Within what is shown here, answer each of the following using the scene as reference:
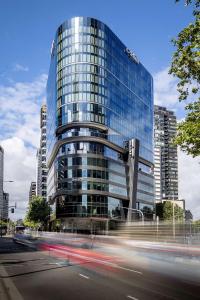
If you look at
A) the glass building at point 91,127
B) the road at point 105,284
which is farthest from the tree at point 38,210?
the road at point 105,284

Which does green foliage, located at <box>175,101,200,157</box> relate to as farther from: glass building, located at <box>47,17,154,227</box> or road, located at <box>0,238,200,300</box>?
glass building, located at <box>47,17,154,227</box>

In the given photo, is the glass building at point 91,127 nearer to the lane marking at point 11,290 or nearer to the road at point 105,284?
the road at point 105,284

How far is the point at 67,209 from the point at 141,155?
41.6 metres

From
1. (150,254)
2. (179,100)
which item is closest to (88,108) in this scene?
(150,254)

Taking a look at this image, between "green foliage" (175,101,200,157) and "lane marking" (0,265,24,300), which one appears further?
"green foliage" (175,101,200,157)

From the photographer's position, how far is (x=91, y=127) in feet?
464

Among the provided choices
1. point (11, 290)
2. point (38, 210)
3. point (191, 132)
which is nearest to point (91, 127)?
point (38, 210)

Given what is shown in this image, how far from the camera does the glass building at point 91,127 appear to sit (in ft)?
462

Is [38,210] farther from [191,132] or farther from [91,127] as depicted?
[191,132]

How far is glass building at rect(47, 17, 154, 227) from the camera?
141 m

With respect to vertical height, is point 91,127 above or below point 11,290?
above

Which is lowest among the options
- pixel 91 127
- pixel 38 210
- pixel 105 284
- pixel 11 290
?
pixel 105 284

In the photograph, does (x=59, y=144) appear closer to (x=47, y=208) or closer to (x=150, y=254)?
(x=47, y=208)

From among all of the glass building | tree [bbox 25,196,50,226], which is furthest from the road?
tree [bbox 25,196,50,226]
